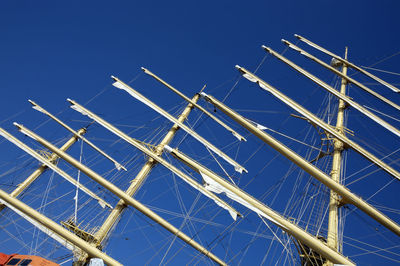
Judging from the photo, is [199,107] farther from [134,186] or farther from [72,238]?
[72,238]

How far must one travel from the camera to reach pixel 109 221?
1373cm

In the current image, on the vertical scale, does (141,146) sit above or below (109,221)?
above

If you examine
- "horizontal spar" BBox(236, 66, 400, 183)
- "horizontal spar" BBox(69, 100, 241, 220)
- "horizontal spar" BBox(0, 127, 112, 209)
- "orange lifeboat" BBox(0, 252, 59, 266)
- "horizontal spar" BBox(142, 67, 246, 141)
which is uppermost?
"horizontal spar" BBox(142, 67, 246, 141)

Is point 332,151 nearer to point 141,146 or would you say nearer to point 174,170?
point 174,170

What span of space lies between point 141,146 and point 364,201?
11224mm

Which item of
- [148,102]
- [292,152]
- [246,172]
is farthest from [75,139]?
[292,152]

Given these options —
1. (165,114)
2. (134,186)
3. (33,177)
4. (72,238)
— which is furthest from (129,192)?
(33,177)

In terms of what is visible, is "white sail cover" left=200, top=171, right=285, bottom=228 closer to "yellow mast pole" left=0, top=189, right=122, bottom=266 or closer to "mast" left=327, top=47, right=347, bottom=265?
"mast" left=327, top=47, right=347, bottom=265

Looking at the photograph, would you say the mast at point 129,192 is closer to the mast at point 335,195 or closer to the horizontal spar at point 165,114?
the horizontal spar at point 165,114

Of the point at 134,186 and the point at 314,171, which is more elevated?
the point at 314,171

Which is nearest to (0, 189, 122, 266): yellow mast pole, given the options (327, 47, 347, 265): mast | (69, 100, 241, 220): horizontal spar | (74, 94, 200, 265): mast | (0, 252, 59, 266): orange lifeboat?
(74, 94, 200, 265): mast

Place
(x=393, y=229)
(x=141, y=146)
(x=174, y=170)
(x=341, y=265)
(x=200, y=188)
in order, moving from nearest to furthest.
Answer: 1. (x=341, y=265)
2. (x=393, y=229)
3. (x=200, y=188)
4. (x=174, y=170)
5. (x=141, y=146)

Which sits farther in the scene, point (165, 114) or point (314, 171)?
point (165, 114)

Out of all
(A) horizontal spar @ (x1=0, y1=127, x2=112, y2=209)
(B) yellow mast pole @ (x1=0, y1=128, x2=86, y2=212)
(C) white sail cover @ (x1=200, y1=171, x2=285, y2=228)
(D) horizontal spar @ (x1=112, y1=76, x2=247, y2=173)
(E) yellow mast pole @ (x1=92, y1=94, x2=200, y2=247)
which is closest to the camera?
(C) white sail cover @ (x1=200, y1=171, x2=285, y2=228)
